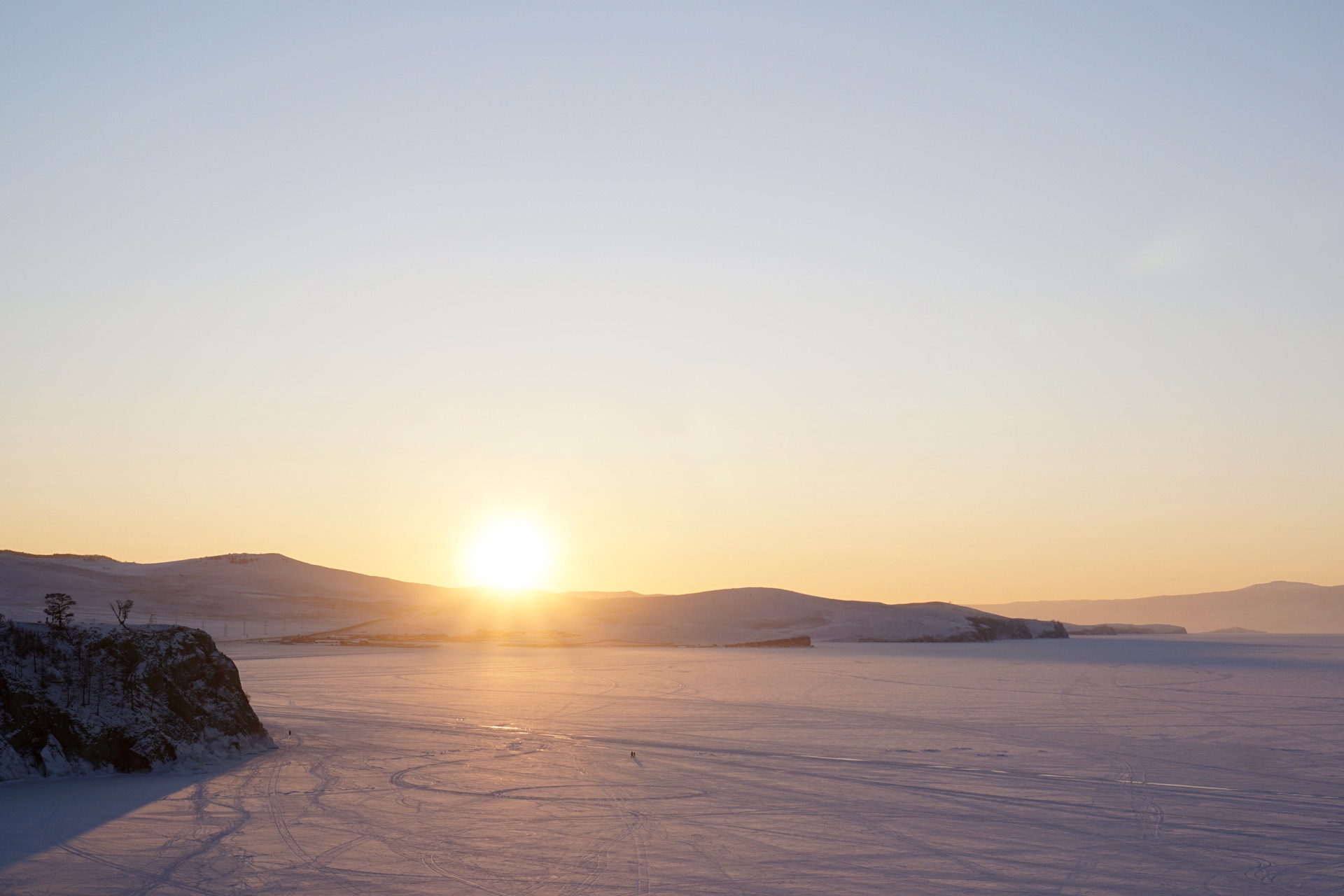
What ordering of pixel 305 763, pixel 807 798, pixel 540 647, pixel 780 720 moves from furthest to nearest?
pixel 540 647
pixel 780 720
pixel 305 763
pixel 807 798

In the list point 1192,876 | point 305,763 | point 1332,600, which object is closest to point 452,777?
point 305,763

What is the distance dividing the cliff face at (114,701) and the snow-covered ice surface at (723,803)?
0.51 metres

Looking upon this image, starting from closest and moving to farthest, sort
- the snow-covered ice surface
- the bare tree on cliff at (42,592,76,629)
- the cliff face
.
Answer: the snow-covered ice surface → the cliff face → the bare tree on cliff at (42,592,76,629)

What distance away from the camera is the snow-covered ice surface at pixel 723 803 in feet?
28.2

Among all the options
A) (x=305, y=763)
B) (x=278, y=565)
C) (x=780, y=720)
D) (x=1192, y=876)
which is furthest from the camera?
(x=278, y=565)

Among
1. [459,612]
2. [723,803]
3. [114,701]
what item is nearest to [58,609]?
[114,701]

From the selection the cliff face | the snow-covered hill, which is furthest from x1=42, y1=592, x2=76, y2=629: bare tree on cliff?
the snow-covered hill

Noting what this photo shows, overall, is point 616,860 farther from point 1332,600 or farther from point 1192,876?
point 1332,600

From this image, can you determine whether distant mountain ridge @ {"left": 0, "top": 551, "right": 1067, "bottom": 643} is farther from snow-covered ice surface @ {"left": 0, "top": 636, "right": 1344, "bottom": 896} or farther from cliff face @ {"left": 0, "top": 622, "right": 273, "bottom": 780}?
cliff face @ {"left": 0, "top": 622, "right": 273, "bottom": 780}

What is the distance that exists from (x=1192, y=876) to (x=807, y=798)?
4.44 meters

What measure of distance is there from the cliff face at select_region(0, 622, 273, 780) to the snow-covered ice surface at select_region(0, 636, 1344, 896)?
51 cm

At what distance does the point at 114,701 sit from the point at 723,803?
906 cm

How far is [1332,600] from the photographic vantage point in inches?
7407

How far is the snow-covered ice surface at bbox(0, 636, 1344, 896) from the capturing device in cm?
860
